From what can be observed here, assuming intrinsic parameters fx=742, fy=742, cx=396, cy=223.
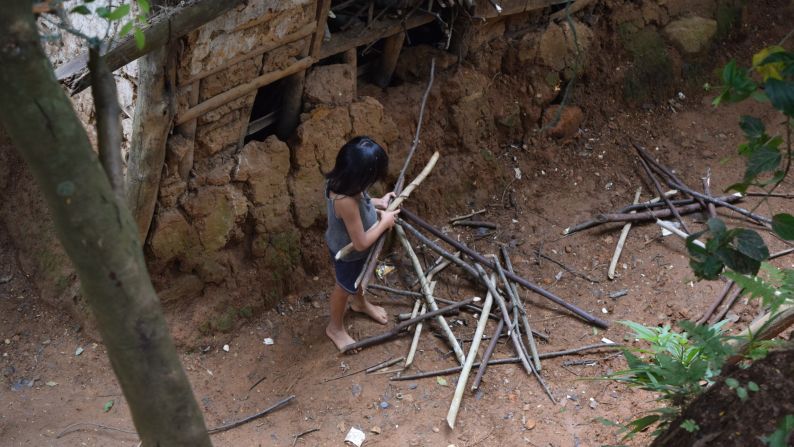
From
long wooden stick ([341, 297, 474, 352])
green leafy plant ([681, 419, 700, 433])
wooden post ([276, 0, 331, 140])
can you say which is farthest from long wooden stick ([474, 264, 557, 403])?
green leafy plant ([681, 419, 700, 433])

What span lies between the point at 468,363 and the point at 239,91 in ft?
6.48

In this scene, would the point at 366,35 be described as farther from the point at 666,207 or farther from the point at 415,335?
the point at 666,207

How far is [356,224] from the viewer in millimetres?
3812

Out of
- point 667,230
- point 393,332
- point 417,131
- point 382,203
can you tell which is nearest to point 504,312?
point 393,332

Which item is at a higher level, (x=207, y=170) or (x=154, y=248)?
(x=207, y=170)

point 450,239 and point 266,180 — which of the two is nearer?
point 266,180

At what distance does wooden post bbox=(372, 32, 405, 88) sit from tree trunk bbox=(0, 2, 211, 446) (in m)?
3.46

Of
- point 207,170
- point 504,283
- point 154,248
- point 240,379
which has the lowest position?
point 240,379

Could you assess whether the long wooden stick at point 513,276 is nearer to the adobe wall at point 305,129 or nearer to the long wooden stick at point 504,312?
the long wooden stick at point 504,312

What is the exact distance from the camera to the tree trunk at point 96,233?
143 centimetres

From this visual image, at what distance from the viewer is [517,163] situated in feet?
18.6

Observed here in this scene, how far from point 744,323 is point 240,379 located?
118 inches

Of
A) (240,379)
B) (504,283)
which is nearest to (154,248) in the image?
(240,379)

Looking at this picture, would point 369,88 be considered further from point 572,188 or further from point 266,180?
point 572,188
